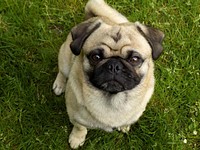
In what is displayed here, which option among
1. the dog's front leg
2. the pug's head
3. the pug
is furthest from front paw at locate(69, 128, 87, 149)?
the pug's head

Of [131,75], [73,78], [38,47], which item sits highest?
[131,75]

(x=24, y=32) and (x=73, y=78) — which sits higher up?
(x=73, y=78)

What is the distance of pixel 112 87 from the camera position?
2.38m

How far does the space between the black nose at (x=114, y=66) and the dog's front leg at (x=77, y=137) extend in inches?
27.8

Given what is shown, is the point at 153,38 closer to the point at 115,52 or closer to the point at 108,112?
the point at 115,52

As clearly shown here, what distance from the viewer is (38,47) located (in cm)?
327

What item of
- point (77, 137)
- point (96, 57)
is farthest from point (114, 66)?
point (77, 137)

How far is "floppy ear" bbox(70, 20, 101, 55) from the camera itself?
2.41m

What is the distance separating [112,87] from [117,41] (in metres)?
0.23

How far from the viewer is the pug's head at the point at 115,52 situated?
2334mm

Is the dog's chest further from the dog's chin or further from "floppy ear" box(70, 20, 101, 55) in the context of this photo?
"floppy ear" box(70, 20, 101, 55)

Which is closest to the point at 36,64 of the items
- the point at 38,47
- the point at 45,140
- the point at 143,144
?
the point at 38,47

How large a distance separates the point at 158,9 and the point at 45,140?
1227 mm

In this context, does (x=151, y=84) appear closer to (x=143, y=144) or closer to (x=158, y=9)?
(x=143, y=144)
